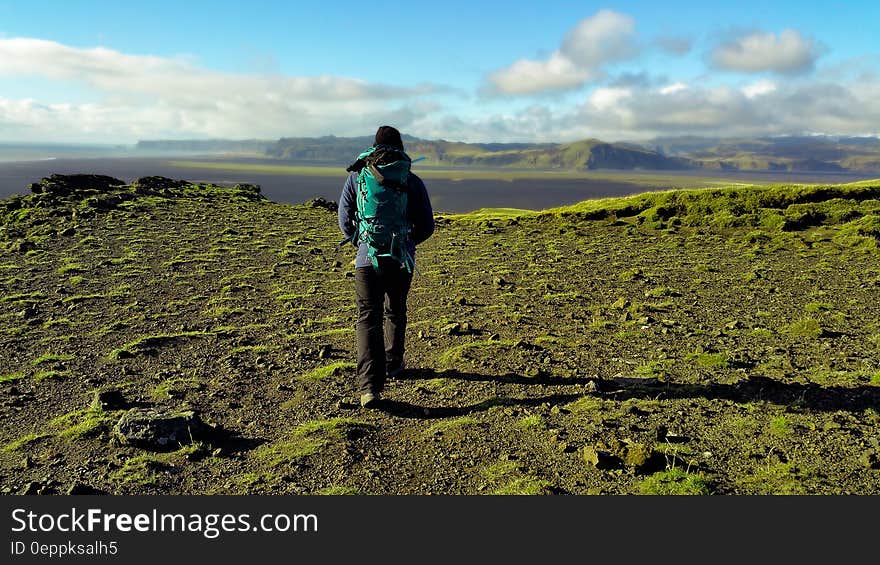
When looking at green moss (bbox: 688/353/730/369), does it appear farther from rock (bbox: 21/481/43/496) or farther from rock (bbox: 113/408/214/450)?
rock (bbox: 21/481/43/496)

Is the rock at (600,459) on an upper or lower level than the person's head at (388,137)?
lower

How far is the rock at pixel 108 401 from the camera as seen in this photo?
23.8 feet

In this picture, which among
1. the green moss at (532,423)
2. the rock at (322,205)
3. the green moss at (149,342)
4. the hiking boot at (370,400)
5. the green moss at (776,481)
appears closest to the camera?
the green moss at (776,481)

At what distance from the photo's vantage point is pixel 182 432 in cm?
617

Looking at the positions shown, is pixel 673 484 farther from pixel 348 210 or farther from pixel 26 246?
pixel 26 246

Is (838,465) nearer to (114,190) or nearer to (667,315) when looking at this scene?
(667,315)

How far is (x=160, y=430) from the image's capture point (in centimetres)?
615

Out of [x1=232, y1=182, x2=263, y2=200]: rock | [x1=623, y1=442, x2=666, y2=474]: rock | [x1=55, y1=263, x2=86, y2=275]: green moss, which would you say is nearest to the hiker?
[x1=623, y1=442, x2=666, y2=474]: rock

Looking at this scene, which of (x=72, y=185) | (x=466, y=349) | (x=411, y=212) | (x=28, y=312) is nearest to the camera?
(x=411, y=212)

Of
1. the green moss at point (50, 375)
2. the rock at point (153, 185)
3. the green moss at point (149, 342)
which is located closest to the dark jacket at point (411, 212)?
the green moss at point (149, 342)

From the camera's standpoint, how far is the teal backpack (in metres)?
6.82

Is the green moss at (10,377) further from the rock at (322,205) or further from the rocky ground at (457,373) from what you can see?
the rock at (322,205)

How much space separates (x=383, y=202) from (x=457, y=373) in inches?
113

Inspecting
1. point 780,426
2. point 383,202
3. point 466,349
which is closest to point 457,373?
point 466,349
